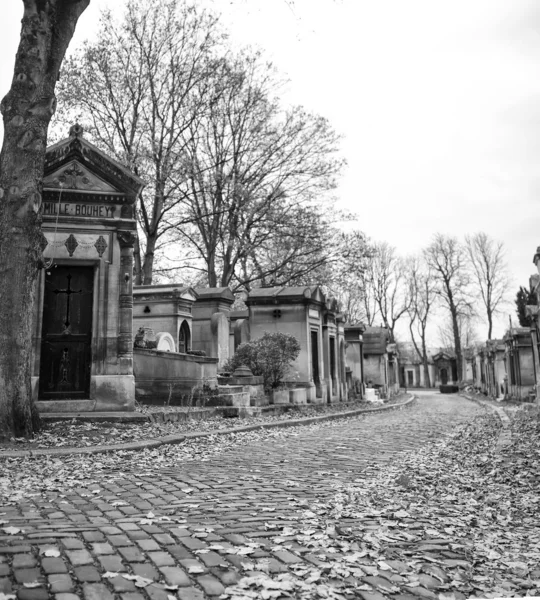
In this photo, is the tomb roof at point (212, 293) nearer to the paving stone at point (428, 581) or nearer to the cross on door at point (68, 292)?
the cross on door at point (68, 292)

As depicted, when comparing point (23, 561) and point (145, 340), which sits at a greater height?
point (145, 340)

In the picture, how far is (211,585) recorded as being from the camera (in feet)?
Result: 9.78

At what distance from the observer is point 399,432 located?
1213 cm

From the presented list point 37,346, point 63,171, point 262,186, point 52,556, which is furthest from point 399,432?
point 262,186

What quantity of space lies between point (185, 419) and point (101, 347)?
2163mm

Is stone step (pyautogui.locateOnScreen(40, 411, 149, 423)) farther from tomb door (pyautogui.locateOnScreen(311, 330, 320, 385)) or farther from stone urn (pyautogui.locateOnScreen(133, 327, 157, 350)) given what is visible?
tomb door (pyautogui.locateOnScreen(311, 330, 320, 385))

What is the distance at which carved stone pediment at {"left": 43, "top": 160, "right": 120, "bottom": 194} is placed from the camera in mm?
10789

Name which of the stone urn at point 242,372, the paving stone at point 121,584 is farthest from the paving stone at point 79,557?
the stone urn at point 242,372

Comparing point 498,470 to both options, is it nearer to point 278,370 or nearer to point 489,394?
point 278,370

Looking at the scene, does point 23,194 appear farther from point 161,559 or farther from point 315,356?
point 315,356

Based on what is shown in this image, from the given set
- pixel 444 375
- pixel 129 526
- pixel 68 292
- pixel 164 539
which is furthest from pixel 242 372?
pixel 444 375

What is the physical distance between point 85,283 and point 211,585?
8.69 m

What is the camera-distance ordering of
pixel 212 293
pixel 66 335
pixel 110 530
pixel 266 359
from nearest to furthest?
1. pixel 110 530
2. pixel 66 335
3. pixel 266 359
4. pixel 212 293

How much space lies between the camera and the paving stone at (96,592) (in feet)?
9.12
